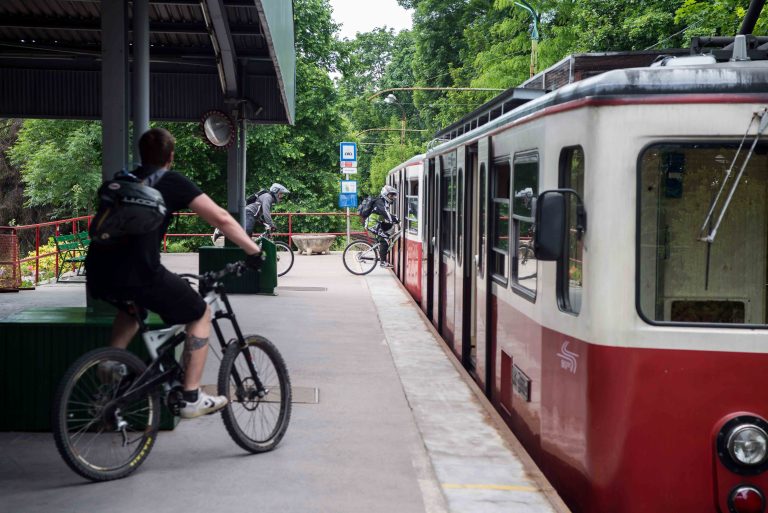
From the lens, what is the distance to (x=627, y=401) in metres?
5.17

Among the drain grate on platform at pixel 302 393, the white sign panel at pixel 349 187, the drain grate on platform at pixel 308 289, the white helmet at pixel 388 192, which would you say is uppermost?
the white sign panel at pixel 349 187

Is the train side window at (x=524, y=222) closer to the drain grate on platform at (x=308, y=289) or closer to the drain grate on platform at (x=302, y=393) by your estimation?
the drain grate on platform at (x=302, y=393)

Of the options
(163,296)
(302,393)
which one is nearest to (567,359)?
(163,296)

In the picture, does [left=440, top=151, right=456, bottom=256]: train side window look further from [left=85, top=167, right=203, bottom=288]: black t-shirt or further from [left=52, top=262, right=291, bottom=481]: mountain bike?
[left=85, top=167, right=203, bottom=288]: black t-shirt

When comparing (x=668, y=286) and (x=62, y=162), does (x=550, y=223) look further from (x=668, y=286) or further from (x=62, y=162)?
(x=62, y=162)

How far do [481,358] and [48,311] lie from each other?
3.79 metres

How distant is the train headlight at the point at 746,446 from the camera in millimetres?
5043

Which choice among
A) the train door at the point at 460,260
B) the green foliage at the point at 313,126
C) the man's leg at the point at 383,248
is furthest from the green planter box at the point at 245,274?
the green foliage at the point at 313,126

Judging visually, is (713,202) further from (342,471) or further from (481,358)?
(481,358)

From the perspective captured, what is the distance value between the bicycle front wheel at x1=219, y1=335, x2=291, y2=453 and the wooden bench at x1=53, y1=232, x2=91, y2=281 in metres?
13.7

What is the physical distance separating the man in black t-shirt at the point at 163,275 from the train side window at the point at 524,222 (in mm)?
1760

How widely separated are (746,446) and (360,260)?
18.6 metres

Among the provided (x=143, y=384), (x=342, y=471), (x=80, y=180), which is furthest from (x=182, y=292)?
(x=80, y=180)

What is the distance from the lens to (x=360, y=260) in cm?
2348
